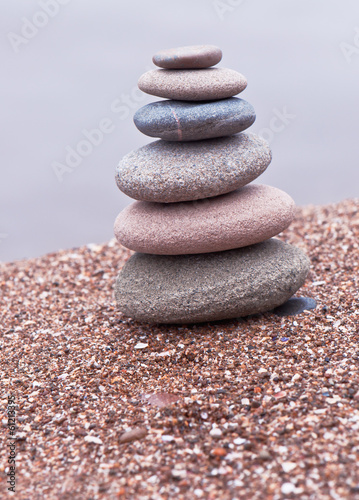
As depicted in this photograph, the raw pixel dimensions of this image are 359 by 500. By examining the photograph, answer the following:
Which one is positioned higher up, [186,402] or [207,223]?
[207,223]

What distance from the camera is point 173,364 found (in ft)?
15.6

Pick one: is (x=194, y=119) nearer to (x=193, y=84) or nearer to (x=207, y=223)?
(x=193, y=84)

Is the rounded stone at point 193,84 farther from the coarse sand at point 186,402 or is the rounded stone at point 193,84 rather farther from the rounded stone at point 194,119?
the coarse sand at point 186,402

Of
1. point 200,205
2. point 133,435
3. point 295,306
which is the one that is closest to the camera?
point 133,435

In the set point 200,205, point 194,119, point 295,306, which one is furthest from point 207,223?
point 295,306

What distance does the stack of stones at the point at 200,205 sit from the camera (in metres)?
4.74

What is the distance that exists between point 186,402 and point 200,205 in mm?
1809

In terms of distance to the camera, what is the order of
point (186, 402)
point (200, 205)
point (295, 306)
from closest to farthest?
point (186, 402), point (200, 205), point (295, 306)

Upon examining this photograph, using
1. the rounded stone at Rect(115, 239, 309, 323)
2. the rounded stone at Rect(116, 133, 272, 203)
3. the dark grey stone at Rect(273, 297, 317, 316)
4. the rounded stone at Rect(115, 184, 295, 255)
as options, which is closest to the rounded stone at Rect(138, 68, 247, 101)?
the rounded stone at Rect(116, 133, 272, 203)

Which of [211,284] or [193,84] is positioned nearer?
[193,84]

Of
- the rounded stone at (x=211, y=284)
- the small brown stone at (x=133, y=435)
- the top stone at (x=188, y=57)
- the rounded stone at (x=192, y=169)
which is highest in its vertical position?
the top stone at (x=188, y=57)

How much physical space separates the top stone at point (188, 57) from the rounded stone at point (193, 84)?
0.06 m

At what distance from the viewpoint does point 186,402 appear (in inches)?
161

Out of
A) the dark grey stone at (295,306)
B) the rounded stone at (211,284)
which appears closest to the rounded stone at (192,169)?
the rounded stone at (211,284)
